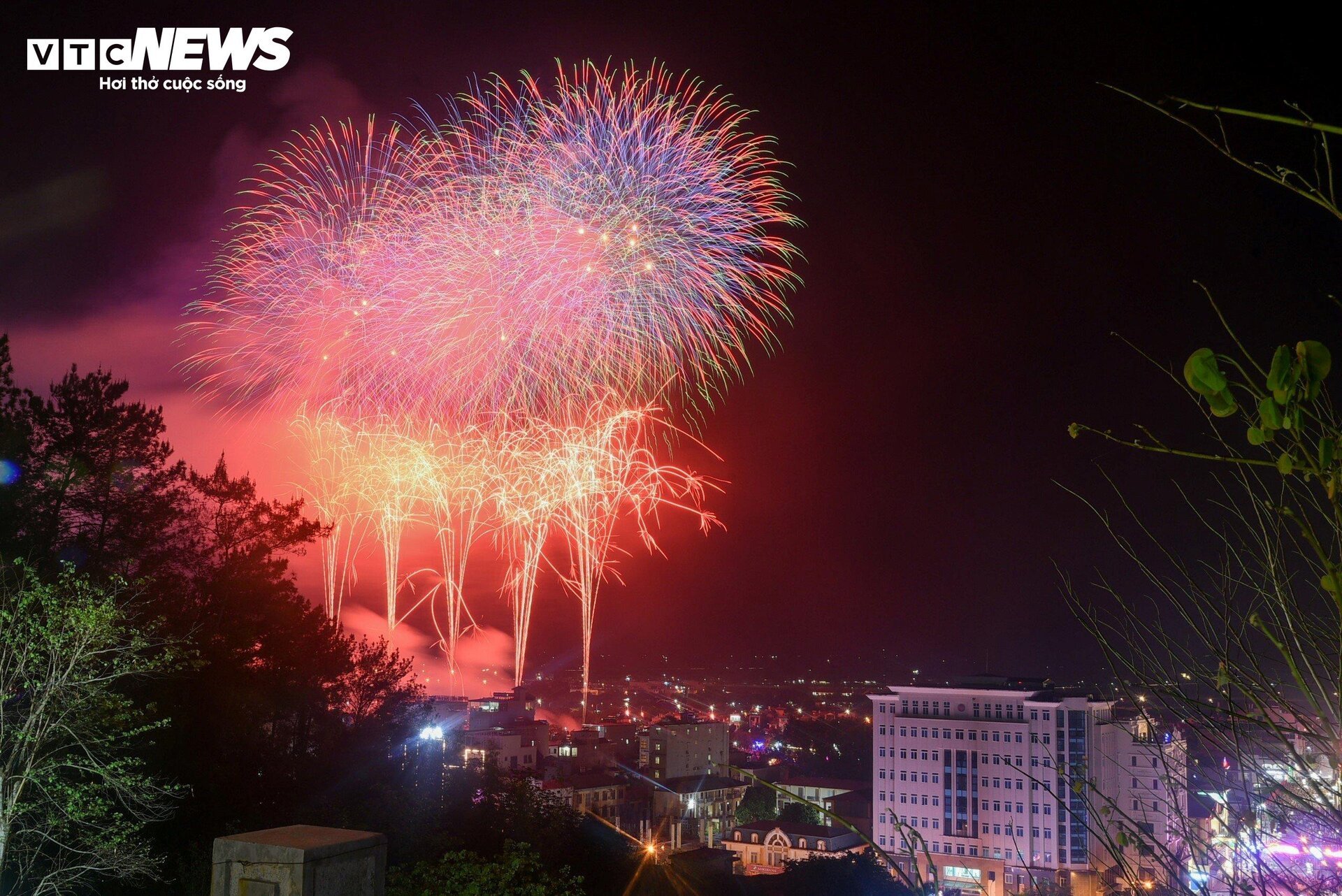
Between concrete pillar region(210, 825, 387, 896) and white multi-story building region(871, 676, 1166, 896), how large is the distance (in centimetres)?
3367

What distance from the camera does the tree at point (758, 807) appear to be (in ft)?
146

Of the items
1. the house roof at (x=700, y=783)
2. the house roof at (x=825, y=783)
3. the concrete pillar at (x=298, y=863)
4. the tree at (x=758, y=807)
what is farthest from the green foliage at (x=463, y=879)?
the house roof at (x=825, y=783)

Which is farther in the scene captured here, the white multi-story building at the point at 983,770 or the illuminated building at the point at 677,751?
the illuminated building at the point at 677,751

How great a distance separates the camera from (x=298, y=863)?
8.54ft

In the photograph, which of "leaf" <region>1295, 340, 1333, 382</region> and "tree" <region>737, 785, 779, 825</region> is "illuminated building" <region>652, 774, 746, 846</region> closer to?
"tree" <region>737, 785, 779, 825</region>

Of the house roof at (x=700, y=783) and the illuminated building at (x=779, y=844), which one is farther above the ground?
the house roof at (x=700, y=783)

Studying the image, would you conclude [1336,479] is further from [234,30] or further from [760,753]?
[760,753]

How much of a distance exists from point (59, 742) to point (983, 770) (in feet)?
114

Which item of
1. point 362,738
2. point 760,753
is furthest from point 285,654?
point 760,753

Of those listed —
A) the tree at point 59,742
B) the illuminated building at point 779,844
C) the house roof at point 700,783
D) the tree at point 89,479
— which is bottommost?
the illuminated building at point 779,844

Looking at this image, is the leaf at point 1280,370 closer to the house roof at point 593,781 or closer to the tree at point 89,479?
the tree at point 89,479

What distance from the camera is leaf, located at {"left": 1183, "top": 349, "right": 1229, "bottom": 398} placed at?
0.93 meters

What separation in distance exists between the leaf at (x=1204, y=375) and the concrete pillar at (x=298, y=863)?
8.23ft

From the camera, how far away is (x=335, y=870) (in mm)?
2697
